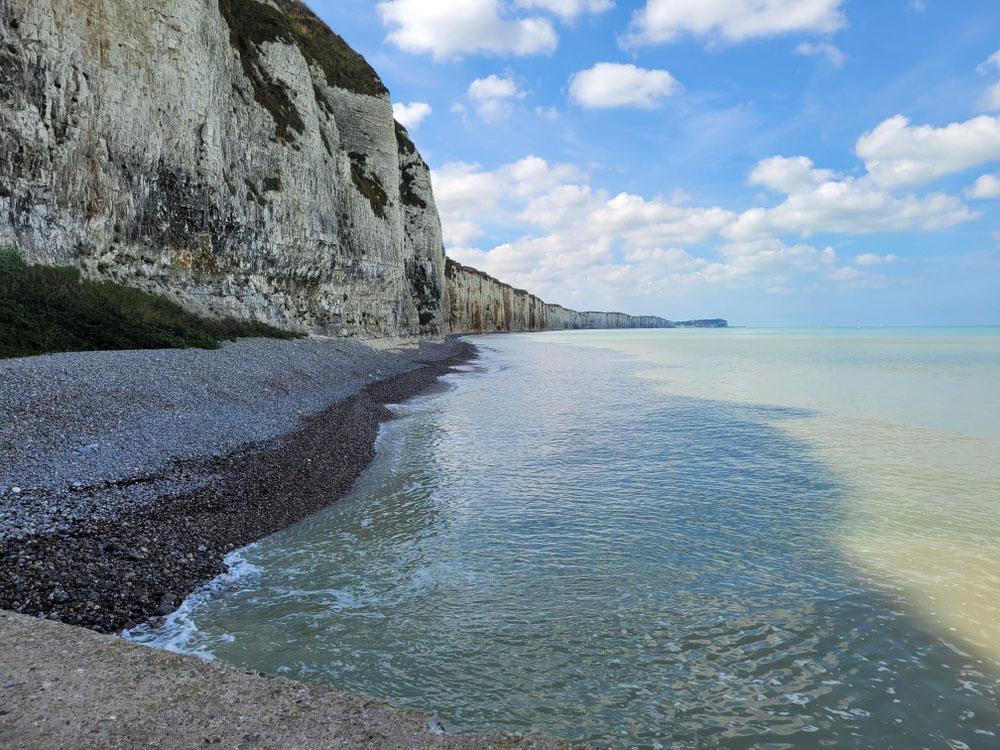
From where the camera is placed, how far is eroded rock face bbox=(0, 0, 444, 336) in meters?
16.9

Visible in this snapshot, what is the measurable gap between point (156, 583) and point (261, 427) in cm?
650

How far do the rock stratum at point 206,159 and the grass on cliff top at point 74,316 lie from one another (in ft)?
3.67

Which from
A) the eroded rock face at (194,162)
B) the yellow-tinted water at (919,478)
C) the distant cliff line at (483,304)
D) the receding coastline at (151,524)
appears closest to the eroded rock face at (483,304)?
the distant cliff line at (483,304)

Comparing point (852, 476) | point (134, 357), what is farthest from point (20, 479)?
point (852, 476)

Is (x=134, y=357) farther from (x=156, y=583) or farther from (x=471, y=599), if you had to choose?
(x=471, y=599)

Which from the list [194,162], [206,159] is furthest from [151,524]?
[206,159]

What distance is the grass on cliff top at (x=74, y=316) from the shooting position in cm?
1400

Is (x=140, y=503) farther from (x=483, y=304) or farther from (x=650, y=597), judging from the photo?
(x=483, y=304)

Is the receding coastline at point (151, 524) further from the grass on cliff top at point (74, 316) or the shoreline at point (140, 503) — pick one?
the grass on cliff top at point (74, 316)

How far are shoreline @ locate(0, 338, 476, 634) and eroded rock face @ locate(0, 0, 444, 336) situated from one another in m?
7.90

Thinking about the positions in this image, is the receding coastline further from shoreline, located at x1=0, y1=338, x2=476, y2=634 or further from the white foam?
the white foam

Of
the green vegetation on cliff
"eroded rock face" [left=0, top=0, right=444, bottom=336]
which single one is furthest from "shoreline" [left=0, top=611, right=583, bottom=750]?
the green vegetation on cliff

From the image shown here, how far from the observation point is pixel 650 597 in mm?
6246

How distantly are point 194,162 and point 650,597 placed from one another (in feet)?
80.2
